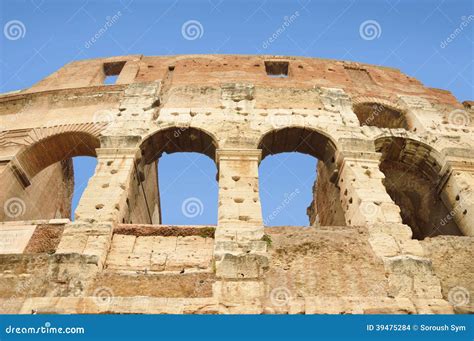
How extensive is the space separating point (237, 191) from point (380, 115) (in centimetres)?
569

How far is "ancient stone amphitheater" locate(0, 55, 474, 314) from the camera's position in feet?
19.3

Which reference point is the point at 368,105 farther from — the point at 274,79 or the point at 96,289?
the point at 96,289

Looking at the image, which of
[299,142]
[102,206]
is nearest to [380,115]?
[299,142]

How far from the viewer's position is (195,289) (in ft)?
19.2

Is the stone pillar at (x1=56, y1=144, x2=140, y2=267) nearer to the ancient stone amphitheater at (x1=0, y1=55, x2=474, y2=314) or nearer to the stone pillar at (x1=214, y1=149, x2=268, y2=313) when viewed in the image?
the ancient stone amphitheater at (x1=0, y1=55, x2=474, y2=314)

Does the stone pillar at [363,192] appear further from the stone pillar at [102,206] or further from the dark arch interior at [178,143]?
the stone pillar at [102,206]

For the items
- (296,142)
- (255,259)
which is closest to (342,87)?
(296,142)

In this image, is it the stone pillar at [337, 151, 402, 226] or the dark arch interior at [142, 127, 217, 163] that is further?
the dark arch interior at [142, 127, 217, 163]

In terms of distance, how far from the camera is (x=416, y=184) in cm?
1052

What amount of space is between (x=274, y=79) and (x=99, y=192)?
5.93 m

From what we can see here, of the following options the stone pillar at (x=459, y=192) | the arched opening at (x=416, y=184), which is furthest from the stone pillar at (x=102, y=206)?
the stone pillar at (x=459, y=192)

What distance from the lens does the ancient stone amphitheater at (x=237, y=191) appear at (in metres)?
5.88

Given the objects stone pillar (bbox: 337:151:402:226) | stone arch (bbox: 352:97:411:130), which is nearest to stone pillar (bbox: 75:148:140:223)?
stone pillar (bbox: 337:151:402:226)

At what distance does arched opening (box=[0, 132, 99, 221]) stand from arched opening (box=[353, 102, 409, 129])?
6607 mm
